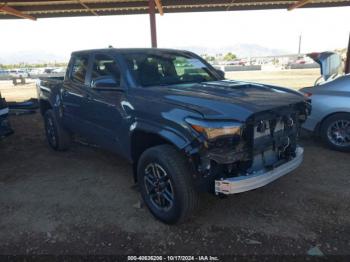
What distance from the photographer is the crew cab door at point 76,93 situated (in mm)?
4641

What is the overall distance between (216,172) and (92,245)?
4.65 feet

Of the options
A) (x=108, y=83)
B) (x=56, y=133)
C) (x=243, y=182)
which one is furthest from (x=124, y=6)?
(x=243, y=182)

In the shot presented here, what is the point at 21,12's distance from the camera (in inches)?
457

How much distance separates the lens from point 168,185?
328 cm

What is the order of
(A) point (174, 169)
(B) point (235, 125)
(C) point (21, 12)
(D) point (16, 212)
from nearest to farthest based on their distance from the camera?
1. (B) point (235, 125)
2. (A) point (174, 169)
3. (D) point (16, 212)
4. (C) point (21, 12)

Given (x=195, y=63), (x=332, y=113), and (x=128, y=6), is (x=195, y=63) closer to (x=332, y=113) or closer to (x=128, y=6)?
(x=332, y=113)

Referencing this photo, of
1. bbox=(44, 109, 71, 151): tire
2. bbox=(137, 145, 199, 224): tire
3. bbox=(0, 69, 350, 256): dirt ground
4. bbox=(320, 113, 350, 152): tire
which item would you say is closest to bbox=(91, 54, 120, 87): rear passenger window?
bbox=(137, 145, 199, 224): tire

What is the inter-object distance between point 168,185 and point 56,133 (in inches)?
131

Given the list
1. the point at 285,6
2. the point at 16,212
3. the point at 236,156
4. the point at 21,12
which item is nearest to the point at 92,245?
the point at 16,212

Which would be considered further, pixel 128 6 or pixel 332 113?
pixel 128 6

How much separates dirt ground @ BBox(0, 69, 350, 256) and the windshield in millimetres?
1544

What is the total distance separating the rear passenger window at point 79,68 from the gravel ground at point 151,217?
1.46 metres

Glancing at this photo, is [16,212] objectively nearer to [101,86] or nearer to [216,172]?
[101,86]

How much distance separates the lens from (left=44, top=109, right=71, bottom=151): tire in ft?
18.7
